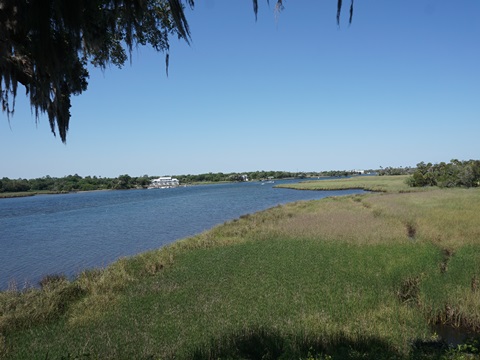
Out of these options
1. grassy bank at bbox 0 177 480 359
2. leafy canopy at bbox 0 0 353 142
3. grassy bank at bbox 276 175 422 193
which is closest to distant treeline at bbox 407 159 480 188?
grassy bank at bbox 276 175 422 193

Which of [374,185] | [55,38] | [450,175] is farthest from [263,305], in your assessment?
[374,185]

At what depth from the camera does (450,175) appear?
215ft

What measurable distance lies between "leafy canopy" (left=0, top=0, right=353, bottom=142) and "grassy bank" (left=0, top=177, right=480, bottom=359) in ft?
15.4

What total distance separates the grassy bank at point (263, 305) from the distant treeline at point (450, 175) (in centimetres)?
4835

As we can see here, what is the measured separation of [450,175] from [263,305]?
68.7 meters

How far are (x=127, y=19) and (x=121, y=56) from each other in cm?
299

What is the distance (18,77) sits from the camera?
4.70m

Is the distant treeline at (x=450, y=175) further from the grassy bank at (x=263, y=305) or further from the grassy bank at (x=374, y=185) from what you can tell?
the grassy bank at (x=263, y=305)

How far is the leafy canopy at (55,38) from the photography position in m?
3.64

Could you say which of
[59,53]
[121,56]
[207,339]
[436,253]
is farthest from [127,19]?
[436,253]

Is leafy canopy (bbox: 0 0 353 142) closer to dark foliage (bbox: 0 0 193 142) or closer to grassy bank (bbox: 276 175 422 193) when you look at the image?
dark foliage (bbox: 0 0 193 142)

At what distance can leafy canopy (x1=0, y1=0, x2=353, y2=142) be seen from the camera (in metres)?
3.64

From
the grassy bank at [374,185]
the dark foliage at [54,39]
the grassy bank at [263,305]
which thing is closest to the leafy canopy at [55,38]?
the dark foliage at [54,39]

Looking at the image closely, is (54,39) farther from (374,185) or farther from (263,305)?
(374,185)
